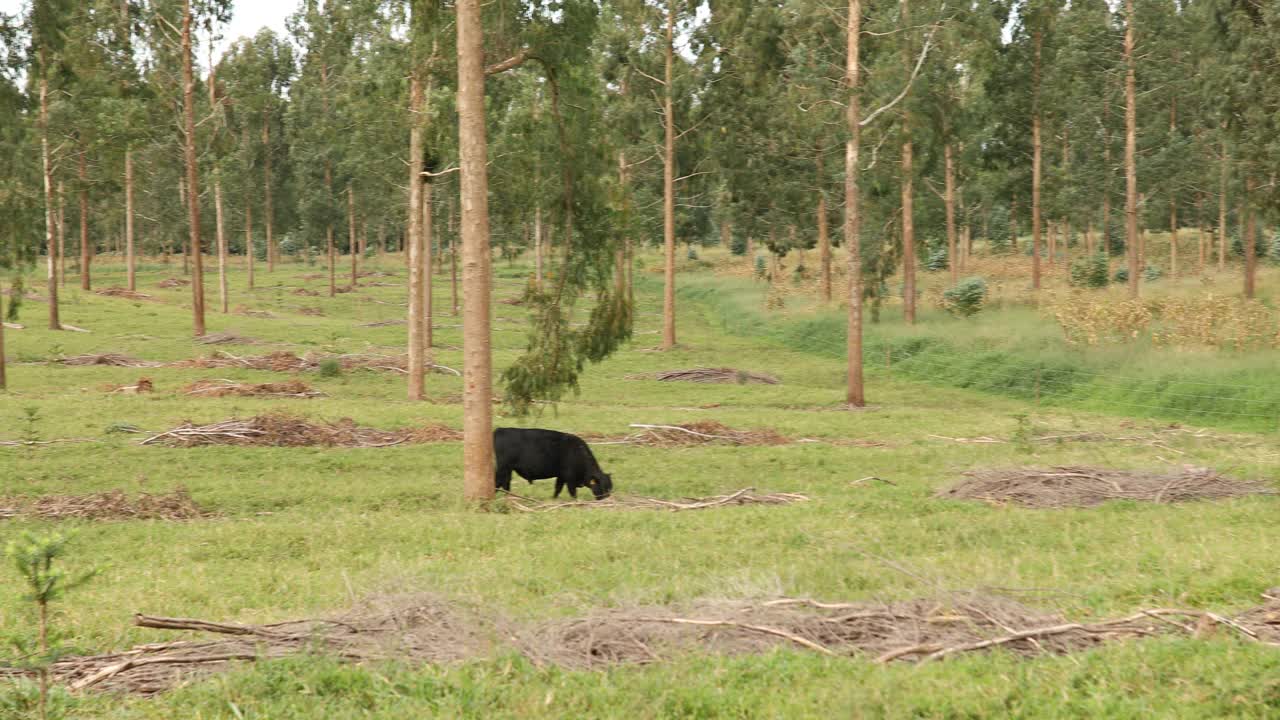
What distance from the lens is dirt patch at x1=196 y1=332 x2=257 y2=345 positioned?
41.2m

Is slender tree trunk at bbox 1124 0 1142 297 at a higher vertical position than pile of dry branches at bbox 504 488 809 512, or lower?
higher

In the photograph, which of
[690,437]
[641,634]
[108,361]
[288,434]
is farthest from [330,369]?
[641,634]

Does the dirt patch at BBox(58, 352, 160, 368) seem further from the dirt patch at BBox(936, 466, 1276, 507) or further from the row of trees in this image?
the dirt patch at BBox(936, 466, 1276, 507)

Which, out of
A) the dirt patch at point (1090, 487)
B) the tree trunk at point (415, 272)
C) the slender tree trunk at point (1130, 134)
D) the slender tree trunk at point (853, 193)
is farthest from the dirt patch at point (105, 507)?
the slender tree trunk at point (1130, 134)

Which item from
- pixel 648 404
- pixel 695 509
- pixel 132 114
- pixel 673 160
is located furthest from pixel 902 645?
pixel 132 114

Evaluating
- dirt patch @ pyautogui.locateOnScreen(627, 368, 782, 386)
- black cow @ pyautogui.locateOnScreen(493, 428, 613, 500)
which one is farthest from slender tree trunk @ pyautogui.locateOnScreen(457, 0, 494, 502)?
dirt patch @ pyautogui.locateOnScreen(627, 368, 782, 386)

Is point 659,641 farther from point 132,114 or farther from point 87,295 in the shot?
point 87,295

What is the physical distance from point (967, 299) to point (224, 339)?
100 ft

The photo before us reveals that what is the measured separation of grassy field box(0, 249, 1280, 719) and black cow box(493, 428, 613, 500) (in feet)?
2.97

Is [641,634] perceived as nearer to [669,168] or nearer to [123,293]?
[669,168]

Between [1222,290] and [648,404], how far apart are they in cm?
3115

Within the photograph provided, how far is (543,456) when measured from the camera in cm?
1748

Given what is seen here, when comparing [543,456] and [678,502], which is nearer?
[678,502]

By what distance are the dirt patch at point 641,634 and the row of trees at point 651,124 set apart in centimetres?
787
